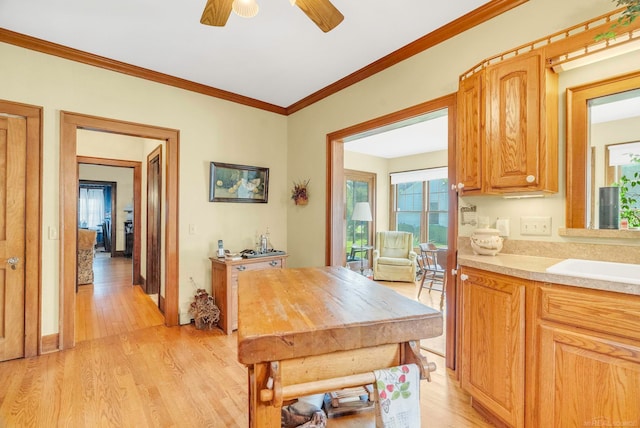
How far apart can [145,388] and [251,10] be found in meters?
2.54

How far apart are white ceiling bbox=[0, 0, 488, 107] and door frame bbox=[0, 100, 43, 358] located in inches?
29.4

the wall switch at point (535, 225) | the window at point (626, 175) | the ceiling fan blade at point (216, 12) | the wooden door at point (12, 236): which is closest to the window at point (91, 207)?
the wooden door at point (12, 236)

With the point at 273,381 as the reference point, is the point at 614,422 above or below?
below

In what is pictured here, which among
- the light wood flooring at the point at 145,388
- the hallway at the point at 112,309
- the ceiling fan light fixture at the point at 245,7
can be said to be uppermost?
Result: the ceiling fan light fixture at the point at 245,7

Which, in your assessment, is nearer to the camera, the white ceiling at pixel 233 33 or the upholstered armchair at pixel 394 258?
the white ceiling at pixel 233 33

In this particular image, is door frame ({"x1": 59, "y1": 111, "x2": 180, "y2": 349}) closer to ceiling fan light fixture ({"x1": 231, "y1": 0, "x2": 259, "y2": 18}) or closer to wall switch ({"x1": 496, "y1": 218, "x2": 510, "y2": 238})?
ceiling fan light fixture ({"x1": 231, "y1": 0, "x2": 259, "y2": 18})

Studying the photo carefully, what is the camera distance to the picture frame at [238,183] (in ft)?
11.1

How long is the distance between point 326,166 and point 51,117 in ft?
8.62

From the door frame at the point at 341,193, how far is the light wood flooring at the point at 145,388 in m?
0.51

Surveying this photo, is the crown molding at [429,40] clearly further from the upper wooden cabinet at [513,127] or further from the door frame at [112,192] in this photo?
the door frame at [112,192]

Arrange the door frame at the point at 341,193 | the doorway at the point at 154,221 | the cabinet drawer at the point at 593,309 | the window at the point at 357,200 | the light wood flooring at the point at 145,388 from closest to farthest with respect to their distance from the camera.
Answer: the cabinet drawer at the point at 593,309
the light wood flooring at the point at 145,388
the door frame at the point at 341,193
the doorway at the point at 154,221
the window at the point at 357,200

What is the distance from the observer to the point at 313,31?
2.32m

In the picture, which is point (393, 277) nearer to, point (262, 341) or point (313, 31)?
point (313, 31)

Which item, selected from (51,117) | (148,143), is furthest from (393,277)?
(51,117)
